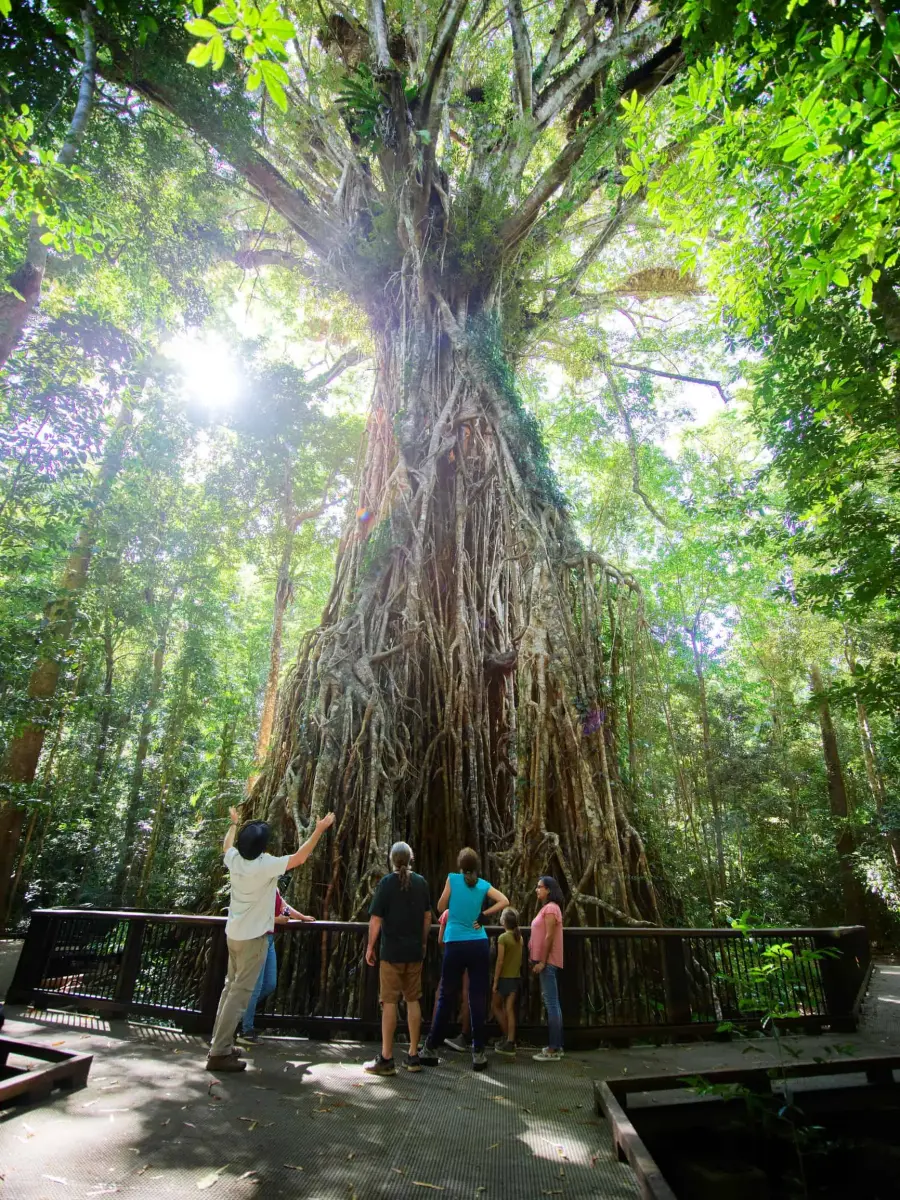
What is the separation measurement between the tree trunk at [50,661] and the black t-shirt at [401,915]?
6328 millimetres

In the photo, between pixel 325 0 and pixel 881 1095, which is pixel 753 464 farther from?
pixel 881 1095

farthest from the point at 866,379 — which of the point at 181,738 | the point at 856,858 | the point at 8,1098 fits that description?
the point at 181,738

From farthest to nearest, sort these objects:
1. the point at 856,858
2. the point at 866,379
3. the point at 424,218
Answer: the point at 856,858 → the point at 424,218 → the point at 866,379

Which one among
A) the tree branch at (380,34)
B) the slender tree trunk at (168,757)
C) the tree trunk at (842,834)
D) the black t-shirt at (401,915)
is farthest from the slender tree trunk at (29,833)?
the tree trunk at (842,834)

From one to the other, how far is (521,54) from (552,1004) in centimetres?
992

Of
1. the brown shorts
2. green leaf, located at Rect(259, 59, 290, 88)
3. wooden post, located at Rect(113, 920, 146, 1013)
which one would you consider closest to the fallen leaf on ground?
the brown shorts

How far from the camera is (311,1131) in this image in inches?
97.0

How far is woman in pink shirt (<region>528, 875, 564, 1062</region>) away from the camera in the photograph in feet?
12.6

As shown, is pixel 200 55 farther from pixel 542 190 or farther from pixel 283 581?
pixel 283 581

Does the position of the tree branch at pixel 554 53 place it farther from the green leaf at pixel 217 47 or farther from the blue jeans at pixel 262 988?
the blue jeans at pixel 262 988

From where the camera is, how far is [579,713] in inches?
223

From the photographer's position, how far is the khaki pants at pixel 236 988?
3188 millimetres

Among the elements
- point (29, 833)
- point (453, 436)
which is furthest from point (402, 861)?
point (29, 833)

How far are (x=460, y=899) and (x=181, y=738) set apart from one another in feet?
38.3
